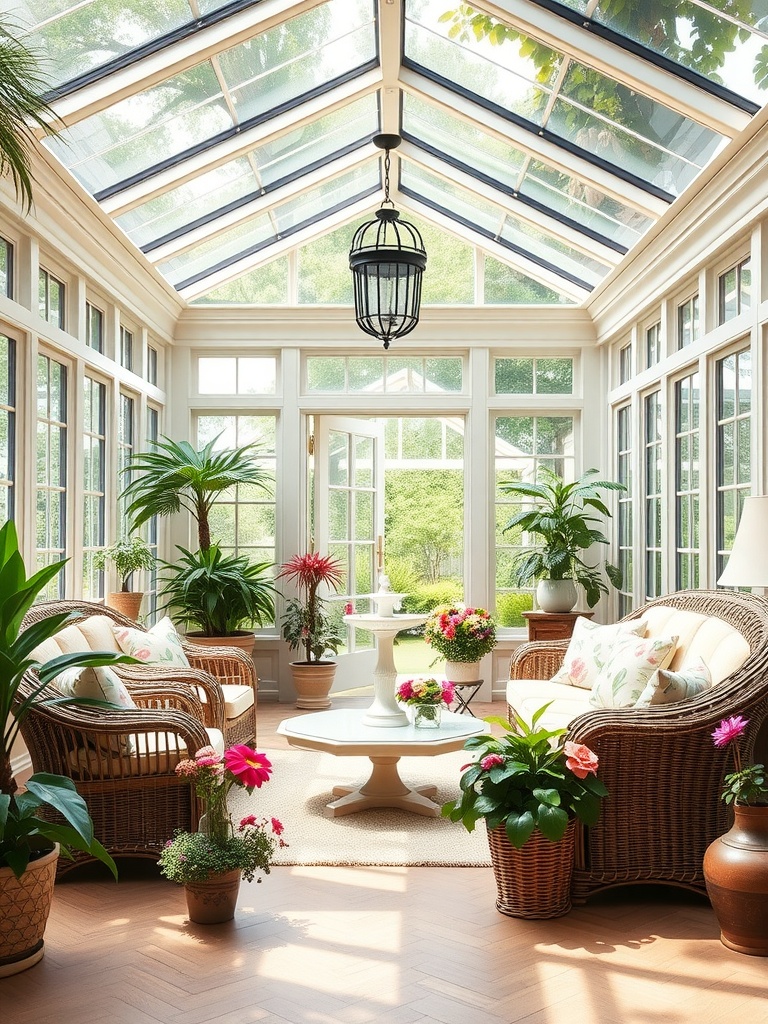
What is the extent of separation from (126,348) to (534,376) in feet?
10.4

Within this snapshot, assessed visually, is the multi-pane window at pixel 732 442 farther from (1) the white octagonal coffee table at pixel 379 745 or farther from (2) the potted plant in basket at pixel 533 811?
(2) the potted plant in basket at pixel 533 811

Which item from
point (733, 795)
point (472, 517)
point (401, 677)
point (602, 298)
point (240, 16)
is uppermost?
point (240, 16)

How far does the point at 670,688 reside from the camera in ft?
11.7

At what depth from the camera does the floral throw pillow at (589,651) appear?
4.84 meters

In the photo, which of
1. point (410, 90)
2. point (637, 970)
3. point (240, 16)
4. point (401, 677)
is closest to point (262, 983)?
point (637, 970)

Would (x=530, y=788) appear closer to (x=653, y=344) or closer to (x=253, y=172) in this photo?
(x=653, y=344)

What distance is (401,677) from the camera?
10.4m

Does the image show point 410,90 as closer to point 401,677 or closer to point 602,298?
point 602,298

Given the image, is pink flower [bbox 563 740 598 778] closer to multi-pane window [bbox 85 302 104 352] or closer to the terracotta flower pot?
the terracotta flower pot

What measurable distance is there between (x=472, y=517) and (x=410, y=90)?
3.22 m

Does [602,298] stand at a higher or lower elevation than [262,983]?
higher

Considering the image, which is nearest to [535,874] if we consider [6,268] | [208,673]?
[208,673]

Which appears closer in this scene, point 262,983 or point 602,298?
point 262,983

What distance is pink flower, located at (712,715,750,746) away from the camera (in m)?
3.12
